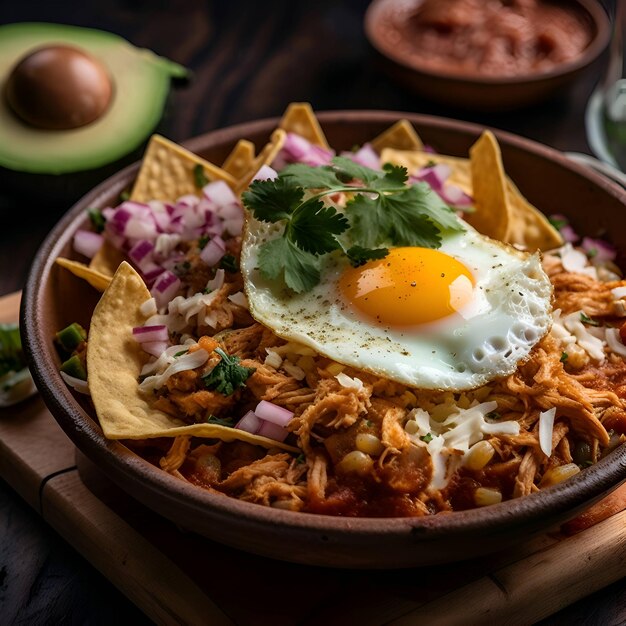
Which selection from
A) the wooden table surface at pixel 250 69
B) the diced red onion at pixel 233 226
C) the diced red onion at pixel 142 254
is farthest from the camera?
the wooden table surface at pixel 250 69

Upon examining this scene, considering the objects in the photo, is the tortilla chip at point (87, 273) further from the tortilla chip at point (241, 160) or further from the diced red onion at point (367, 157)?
the diced red onion at point (367, 157)

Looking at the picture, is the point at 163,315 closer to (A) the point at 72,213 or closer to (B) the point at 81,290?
(B) the point at 81,290

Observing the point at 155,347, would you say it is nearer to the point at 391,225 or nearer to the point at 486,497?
the point at 391,225

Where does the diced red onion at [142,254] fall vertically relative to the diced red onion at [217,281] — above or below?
below

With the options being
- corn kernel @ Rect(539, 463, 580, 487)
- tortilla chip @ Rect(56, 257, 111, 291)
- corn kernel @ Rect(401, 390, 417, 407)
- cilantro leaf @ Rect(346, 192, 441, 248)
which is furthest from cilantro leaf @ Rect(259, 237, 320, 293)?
corn kernel @ Rect(539, 463, 580, 487)

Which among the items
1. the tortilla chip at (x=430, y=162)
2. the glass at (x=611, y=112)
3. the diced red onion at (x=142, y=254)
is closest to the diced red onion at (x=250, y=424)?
the diced red onion at (x=142, y=254)

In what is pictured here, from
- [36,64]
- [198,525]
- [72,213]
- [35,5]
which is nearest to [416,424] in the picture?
[198,525]

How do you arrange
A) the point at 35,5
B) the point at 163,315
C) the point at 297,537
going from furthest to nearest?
the point at 35,5 → the point at 163,315 → the point at 297,537
